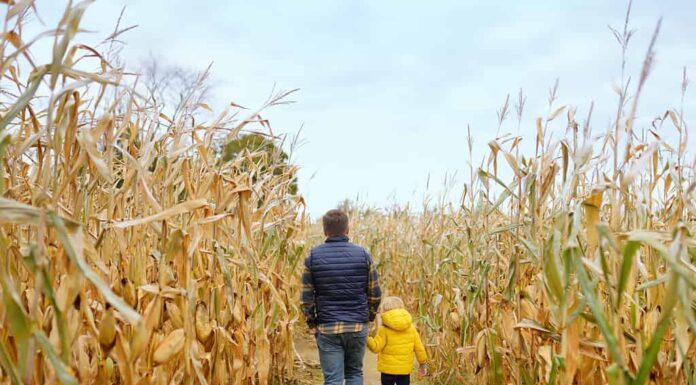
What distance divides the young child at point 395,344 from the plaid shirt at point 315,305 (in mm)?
152

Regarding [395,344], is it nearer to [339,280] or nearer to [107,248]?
[339,280]

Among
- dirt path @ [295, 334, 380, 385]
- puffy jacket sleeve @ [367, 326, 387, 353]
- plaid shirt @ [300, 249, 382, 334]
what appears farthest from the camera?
dirt path @ [295, 334, 380, 385]

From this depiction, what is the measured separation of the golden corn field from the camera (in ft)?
4.76

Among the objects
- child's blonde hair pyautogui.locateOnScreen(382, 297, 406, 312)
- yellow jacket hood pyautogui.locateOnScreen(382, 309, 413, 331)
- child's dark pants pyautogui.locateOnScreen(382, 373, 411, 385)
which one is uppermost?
child's blonde hair pyautogui.locateOnScreen(382, 297, 406, 312)

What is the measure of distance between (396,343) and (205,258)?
172cm

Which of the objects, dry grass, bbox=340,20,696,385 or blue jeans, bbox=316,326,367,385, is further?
blue jeans, bbox=316,326,367,385

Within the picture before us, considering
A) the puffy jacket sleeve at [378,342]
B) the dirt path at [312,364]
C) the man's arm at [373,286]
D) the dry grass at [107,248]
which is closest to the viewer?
the dry grass at [107,248]

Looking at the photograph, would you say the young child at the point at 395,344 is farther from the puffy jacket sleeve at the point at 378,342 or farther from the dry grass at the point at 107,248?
the dry grass at the point at 107,248

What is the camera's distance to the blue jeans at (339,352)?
4012mm

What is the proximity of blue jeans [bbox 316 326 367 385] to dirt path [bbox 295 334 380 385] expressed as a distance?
1.29 metres

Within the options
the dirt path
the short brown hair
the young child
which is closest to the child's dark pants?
the young child

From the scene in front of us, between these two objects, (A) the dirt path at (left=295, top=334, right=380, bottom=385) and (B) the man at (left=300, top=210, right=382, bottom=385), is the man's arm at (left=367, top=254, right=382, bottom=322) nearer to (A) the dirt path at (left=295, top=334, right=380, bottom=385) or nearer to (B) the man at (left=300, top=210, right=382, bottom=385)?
(B) the man at (left=300, top=210, right=382, bottom=385)

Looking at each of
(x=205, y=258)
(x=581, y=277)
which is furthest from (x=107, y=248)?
(x=581, y=277)

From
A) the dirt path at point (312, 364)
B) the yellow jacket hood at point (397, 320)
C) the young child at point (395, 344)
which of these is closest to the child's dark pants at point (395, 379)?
the young child at point (395, 344)
